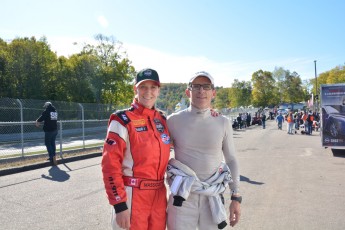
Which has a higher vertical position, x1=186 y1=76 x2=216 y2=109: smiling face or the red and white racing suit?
x1=186 y1=76 x2=216 y2=109: smiling face

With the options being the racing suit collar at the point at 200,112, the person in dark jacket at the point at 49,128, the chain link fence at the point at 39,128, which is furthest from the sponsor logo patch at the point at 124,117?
the chain link fence at the point at 39,128

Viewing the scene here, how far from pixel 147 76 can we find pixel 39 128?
14.3 metres

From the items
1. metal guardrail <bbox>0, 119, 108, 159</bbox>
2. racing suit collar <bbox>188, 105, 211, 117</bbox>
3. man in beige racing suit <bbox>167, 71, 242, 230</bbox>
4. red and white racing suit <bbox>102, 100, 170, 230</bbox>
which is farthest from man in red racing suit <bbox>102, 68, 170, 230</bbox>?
metal guardrail <bbox>0, 119, 108, 159</bbox>

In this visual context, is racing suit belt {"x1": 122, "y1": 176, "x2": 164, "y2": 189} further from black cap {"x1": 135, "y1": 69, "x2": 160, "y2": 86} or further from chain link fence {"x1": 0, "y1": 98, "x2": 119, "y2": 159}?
chain link fence {"x1": 0, "y1": 98, "x2": 119, "y2": 159}

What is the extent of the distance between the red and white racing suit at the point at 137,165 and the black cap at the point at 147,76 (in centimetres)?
23

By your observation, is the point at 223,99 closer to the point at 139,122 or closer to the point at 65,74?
the point at 65,74

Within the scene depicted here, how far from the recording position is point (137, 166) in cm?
265

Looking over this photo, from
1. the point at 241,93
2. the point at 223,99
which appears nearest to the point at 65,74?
the point at 241,93

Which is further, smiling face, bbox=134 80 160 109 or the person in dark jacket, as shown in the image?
the person in dark jacket

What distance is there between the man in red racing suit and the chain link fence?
953cm

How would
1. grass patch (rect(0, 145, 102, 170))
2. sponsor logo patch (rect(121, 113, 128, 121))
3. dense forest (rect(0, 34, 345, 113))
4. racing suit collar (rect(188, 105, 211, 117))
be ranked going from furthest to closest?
dense forest (rect(0, 34, 345, 113)) → grass patch (rect(0, 145, 102, 170)) → racing suit collar (rect(188, 105, 211, 117)) → sponsor logo patch (rect(121, 113, 128, 121))

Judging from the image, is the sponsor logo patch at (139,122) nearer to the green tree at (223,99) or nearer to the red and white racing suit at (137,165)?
the red and white racing suit at (137,165)

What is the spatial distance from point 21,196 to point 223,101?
106 m

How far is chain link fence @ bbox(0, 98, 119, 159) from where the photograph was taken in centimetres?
1248
